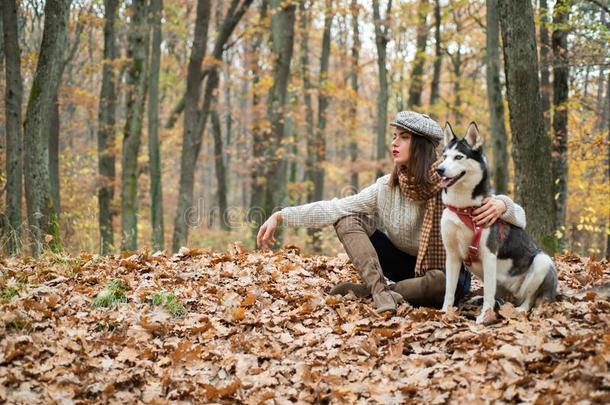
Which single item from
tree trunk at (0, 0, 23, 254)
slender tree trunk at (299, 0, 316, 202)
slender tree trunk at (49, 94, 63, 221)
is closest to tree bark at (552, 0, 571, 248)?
slender tree trunk at (299, 0, 316, 202)

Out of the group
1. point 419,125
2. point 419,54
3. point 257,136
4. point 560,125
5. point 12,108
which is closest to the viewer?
point 419,125

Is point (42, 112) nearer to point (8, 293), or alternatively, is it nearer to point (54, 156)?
point (8, 293)

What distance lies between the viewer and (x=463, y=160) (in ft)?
14.5

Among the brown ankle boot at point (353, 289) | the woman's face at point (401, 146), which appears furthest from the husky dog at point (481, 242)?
the brown ankle boot at point (353, 289)

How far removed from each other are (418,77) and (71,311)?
58.8 feet

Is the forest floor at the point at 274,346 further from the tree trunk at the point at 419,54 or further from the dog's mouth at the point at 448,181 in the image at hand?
the tree trunk at the point at 419,54

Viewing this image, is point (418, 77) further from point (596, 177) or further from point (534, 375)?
point (534, 375)

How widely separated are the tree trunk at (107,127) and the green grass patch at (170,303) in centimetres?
1175

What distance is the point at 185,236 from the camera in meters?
14.9

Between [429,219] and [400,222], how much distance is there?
0.30 m

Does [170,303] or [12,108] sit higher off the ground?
[12,108]

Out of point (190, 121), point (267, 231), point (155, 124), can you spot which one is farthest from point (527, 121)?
point (155, 124)

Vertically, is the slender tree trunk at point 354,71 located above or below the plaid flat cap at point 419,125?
above

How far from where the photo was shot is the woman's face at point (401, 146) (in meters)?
5.09
